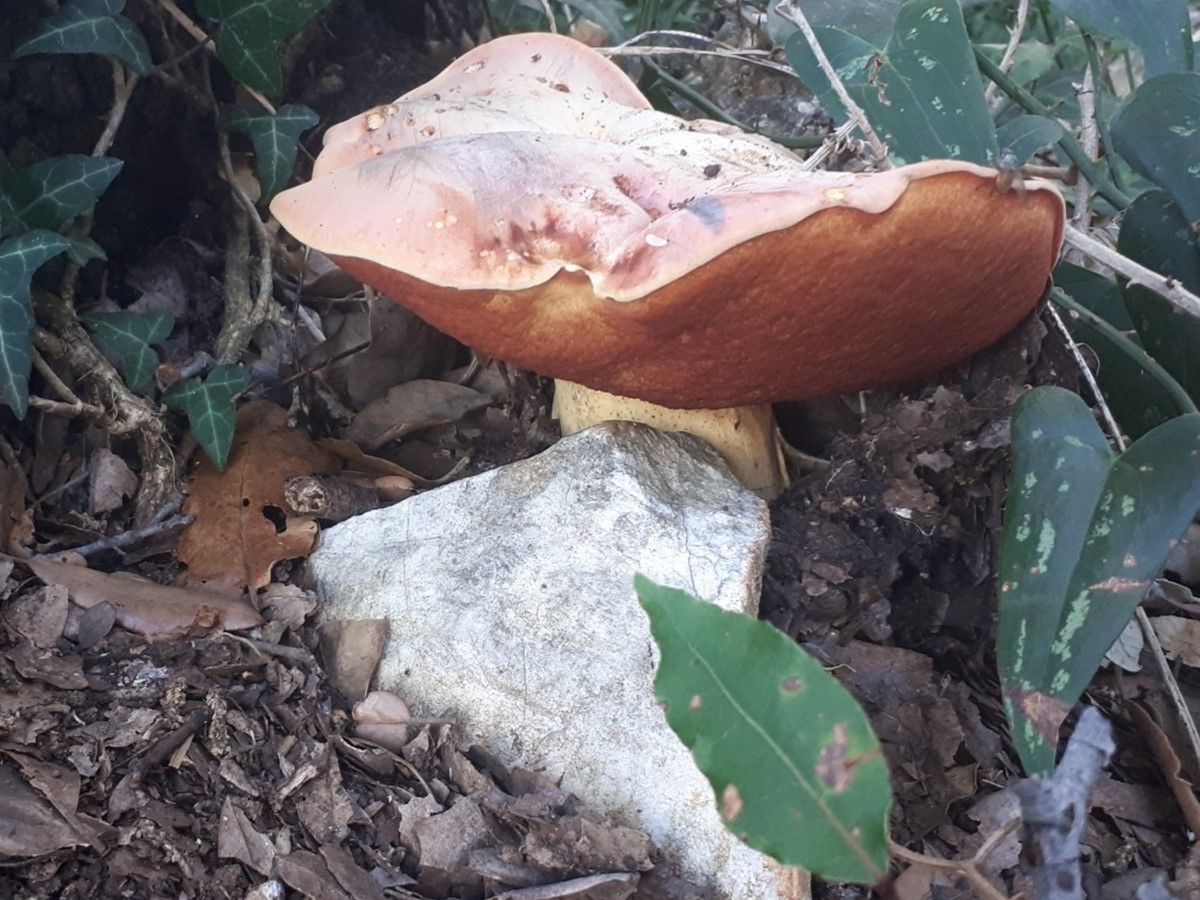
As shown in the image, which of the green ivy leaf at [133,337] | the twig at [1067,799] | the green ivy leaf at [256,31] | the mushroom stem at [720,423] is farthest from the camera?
the green ivy leaf at [256,31]

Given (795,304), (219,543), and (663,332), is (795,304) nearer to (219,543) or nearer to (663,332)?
(663,332)

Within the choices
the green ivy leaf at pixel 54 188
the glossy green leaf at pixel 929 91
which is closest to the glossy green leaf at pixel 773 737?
the glossy green leaf at pixel 929 91

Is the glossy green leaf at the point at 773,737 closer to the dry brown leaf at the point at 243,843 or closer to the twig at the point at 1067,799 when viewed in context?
the twig at the point at 1067,799

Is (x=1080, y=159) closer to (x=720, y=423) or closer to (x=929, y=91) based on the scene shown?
(x=929, y=91)

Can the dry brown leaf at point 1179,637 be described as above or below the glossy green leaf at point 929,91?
below

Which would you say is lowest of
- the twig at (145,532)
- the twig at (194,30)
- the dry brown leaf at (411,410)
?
the twig at (145,532)

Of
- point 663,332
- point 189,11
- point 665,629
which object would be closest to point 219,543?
point 663,332
